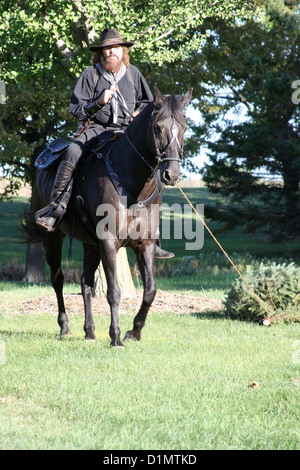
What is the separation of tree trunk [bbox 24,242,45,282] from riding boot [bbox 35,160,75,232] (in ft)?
41.0

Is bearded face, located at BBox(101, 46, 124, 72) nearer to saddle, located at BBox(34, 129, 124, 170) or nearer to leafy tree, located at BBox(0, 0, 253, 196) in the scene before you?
saddle, located at BBox(34, 129, 124, 170)

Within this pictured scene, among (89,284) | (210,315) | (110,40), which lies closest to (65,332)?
(89,284)

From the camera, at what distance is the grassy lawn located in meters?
4.16

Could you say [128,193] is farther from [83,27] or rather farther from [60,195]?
[83,27]

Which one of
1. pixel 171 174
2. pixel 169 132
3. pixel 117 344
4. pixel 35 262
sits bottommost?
pixel 35 262

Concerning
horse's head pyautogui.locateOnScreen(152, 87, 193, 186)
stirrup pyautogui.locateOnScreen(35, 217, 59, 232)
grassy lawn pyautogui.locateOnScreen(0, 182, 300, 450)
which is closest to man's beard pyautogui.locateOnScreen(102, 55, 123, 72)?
horse's head pyautogui.locateOnScreen(152, 87, 193, 186)

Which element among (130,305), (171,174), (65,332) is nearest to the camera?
(171,174)

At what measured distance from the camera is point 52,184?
8.30 metres

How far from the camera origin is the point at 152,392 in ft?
17.2

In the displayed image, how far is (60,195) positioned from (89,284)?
54.6 inches

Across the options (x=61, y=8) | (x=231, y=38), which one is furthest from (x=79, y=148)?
(x=231, y=38)

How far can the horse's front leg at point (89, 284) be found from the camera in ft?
25.8

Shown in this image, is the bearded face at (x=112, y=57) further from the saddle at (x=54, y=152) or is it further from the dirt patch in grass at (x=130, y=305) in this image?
the dirt patch in grass at (x=130, y=305)

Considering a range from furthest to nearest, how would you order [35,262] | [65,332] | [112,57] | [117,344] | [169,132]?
[35,262] < [65,332] < [112,57] < [117,344] < [169,132]
